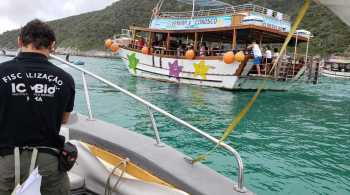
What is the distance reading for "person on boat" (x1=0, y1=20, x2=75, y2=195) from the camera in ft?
7.26

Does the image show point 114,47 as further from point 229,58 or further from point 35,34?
point 35,34

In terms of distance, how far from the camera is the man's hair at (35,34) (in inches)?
89.4

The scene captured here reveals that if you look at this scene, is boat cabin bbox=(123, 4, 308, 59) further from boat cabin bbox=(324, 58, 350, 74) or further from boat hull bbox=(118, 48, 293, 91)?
boat cabin bbox=(324, 58, 350, 74)

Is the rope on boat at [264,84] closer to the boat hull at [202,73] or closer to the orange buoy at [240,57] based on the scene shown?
the orange buoy at [240,57]

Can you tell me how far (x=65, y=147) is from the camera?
8.11ft

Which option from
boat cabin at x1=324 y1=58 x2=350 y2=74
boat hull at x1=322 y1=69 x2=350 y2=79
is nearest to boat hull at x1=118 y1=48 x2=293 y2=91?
boat hull at x1=322 y1=69 x2=350 y2=79

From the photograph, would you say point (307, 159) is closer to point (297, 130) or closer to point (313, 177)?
point (313, 177)

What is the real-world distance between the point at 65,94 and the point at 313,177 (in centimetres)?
563

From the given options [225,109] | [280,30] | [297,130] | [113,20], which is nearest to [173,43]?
[280,30]

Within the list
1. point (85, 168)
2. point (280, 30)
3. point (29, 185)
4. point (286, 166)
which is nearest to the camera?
point (29, 185)

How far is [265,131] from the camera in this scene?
1041 centimetres

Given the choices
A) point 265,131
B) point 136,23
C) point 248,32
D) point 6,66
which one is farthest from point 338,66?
point 136,23

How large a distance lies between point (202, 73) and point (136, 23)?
78164mm

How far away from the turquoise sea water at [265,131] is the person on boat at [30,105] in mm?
4460
